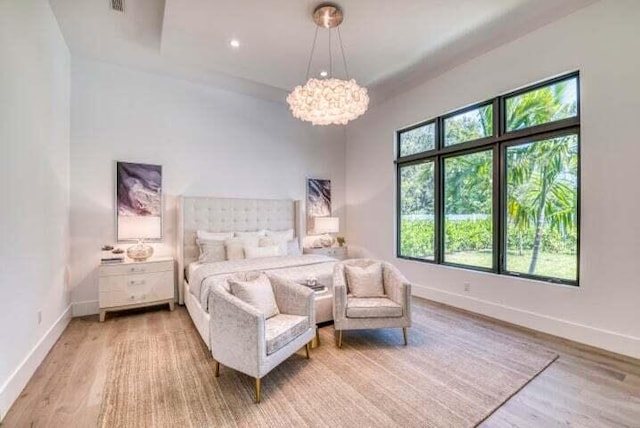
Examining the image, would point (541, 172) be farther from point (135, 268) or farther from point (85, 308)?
point (85, 308)

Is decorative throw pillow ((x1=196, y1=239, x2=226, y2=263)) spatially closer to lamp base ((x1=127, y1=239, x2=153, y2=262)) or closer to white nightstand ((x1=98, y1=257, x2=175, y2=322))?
white nightstand ((x1=98, y1=257, x2=175, y2=322))

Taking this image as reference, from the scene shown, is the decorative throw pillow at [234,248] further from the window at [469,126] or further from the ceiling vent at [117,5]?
the window at [469,126]

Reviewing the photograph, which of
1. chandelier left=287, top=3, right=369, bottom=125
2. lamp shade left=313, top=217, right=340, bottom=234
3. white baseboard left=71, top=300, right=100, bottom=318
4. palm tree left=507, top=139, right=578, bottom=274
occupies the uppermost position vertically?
chandelier left=287, top=3, right=369, bottom=125

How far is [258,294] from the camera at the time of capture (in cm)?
280

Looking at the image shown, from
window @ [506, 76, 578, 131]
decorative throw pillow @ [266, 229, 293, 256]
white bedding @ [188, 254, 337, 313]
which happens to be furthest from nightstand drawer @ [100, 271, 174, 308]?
window @ [506, 76, 578, 131]

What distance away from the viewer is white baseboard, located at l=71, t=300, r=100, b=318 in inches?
167

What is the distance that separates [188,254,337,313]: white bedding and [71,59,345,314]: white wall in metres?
1.42

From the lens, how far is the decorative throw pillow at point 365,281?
3611 millimetres

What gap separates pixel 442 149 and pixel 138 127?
4.86m

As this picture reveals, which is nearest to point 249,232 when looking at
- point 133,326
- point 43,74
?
point 133,326

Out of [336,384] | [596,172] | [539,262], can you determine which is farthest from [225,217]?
[596,172]

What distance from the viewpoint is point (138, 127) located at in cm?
470

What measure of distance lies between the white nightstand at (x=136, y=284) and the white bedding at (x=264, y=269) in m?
0.40

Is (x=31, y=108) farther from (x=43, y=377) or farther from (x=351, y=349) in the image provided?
(x=351, y=349)
